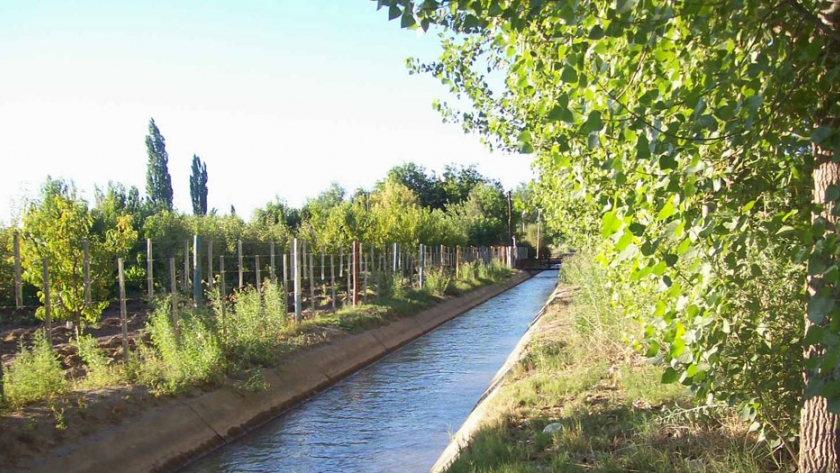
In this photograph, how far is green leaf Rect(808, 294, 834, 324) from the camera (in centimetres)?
307

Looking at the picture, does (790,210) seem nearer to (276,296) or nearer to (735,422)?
(735,422)

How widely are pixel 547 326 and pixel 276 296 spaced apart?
6.69 meters

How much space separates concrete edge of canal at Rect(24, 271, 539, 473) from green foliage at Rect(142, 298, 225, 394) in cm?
35

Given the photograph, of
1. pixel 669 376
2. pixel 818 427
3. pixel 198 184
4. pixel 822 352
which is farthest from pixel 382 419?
pixel 198 184

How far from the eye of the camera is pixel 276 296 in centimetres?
1528

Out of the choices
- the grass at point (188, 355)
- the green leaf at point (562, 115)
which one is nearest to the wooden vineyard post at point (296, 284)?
the grass at point (188, 355)

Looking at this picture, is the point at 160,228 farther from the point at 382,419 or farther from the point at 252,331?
the point at 382,419

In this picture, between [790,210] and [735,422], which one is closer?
[790,210]

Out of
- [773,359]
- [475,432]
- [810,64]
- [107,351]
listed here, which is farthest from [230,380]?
[810,64]

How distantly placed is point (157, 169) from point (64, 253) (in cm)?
5761

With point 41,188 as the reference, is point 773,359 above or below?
below

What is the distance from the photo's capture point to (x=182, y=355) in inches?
459

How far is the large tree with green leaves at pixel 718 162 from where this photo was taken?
→ 349 centimetres

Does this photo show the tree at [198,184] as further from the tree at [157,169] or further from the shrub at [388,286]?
the shrub at [388,286]
